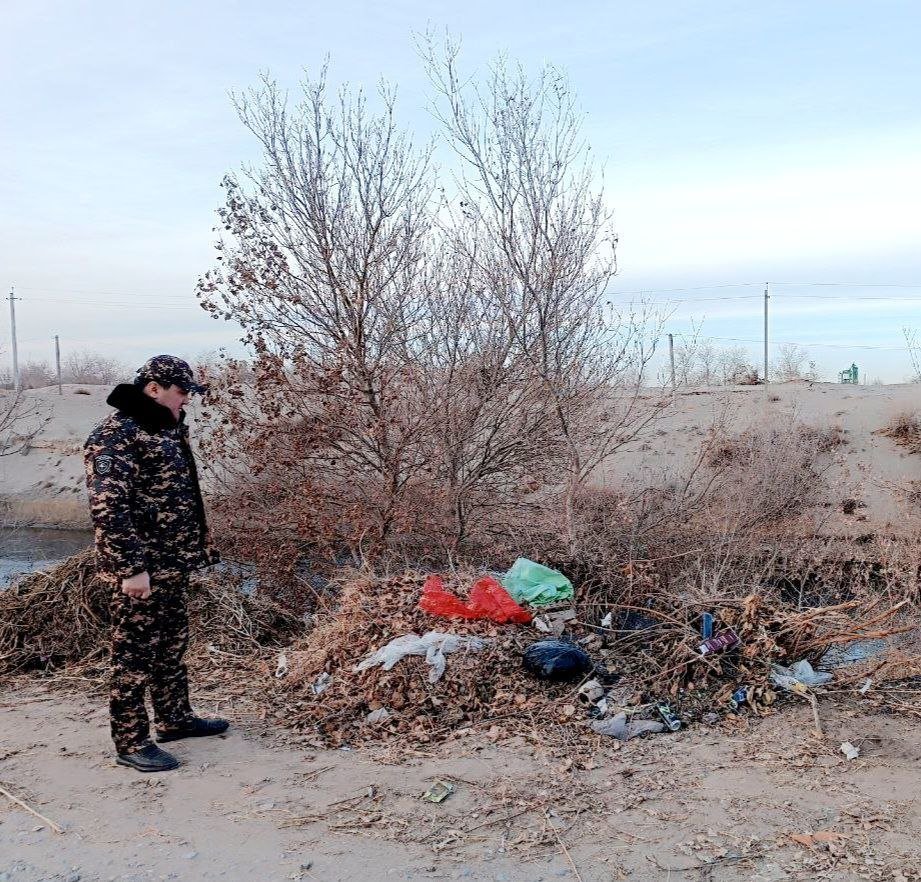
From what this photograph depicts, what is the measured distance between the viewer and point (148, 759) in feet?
14.3

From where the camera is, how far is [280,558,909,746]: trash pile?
4.90 meters

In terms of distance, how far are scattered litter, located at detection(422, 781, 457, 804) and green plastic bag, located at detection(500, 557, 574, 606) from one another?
2198mm

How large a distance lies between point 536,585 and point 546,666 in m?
1.16

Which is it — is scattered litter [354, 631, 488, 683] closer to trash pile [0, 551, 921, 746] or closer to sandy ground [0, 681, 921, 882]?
trash pile [0, 551, 921, 746]

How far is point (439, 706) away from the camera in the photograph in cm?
501

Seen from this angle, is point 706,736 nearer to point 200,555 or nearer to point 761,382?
point 200,555

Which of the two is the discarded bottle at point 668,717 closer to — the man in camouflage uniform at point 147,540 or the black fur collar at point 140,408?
the man in camouflage uniform at point 147,540

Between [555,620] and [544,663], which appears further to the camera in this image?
[555,620]

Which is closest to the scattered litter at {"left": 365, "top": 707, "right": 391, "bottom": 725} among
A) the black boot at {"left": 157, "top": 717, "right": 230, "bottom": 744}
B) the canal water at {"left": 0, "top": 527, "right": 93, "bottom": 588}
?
the black boot at {"left": 157, "top": 717, "right": 230, "bottom": 744}

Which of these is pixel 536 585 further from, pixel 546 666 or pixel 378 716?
pixel 378 716

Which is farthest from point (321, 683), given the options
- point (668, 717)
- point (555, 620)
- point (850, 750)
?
point (850, 750)

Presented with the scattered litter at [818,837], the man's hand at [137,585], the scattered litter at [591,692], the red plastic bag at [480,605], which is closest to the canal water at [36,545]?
the red plastic bag at [480,605]

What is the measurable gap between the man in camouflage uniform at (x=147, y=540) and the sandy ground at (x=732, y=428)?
1289 cm

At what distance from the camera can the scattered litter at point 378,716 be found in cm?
495
